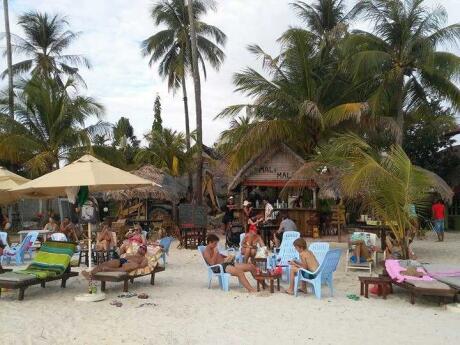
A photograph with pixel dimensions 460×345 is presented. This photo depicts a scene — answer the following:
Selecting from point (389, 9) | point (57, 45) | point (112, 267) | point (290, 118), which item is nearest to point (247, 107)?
point (290, 118)

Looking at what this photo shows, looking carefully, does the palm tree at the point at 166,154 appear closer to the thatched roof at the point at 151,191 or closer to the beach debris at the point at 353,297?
the thatched roof at the point at 151,191

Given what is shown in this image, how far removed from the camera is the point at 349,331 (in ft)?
20.1

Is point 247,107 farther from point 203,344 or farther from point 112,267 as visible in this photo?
point 203,344

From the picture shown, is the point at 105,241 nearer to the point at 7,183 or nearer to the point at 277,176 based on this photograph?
the point at 7,183

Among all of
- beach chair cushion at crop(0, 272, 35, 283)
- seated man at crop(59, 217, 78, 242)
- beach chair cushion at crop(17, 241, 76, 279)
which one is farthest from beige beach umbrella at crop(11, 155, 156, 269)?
seated man at crop(59, 217, 78, 242)

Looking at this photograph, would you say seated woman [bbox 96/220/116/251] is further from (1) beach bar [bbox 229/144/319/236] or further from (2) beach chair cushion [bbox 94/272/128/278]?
(1) beach bar [bbox 229/144/319/236]

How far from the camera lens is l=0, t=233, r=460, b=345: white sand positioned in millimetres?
5844

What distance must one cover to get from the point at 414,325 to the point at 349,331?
2.98 ft

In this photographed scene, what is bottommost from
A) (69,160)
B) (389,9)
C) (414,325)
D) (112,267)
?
(414,325)

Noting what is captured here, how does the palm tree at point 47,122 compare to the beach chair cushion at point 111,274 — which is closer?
the beach chair cushion at point 111,274

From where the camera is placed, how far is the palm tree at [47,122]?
19891 millimetres

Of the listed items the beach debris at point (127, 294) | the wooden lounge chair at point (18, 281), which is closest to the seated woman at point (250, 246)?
the beach debris at point (127, 294)

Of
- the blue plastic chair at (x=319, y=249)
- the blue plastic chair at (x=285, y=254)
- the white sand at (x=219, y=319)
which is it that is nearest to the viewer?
the white sand at (x=219, y=319)

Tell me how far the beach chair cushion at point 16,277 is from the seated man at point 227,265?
9.13ft
